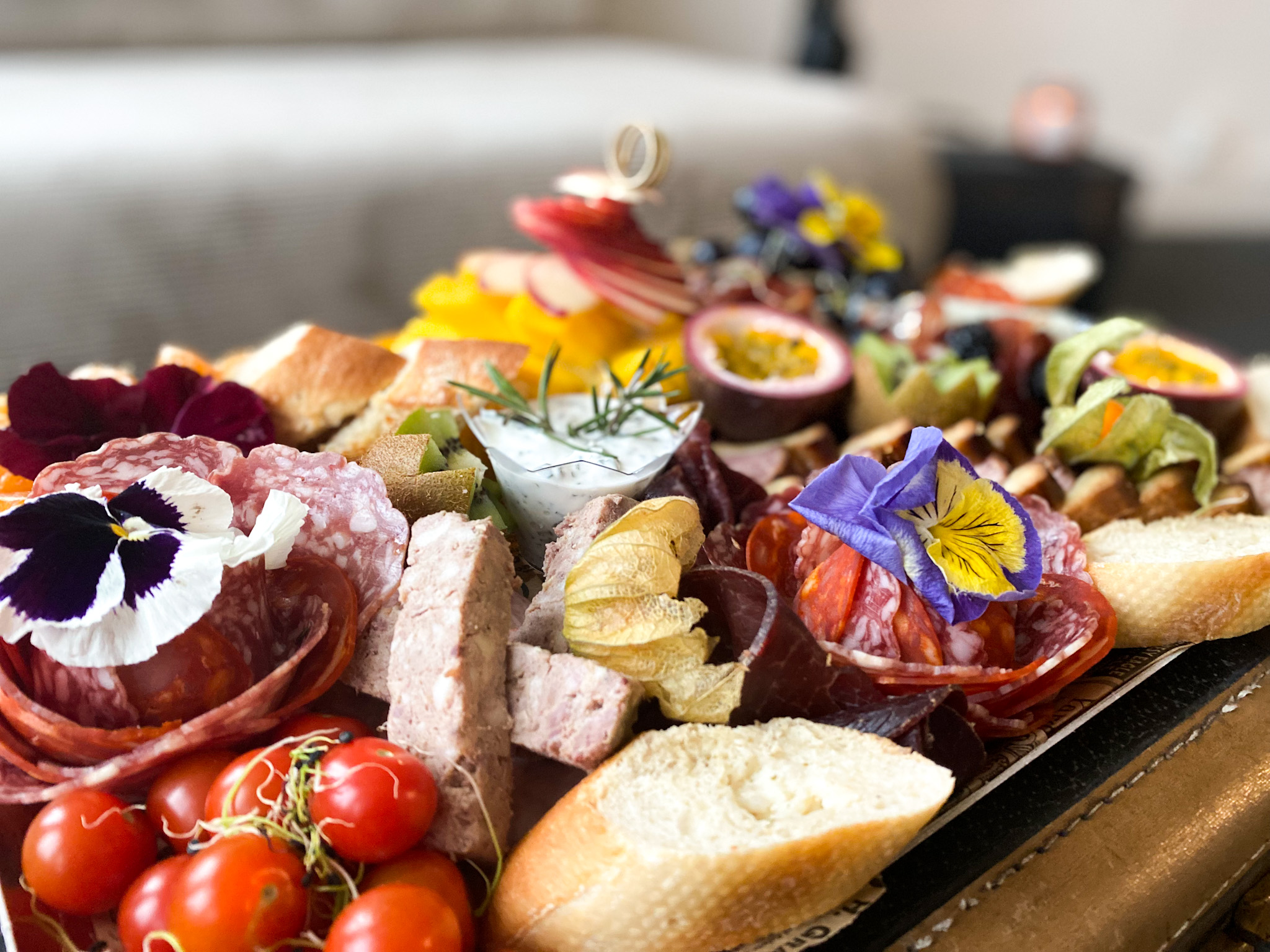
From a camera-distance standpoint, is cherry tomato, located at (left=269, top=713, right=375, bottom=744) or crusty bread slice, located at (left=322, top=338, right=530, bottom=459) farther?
crusty bread slice, located at (left=322, top=338, right=530, bottom=459)

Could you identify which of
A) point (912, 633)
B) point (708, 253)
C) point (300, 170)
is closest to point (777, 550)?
point (912, 633)

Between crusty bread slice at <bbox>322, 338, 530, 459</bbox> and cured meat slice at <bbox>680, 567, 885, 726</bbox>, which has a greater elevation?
crusty bread slice at <bbox>322, 338, 530, 459</bbox>

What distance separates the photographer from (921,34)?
4.52m

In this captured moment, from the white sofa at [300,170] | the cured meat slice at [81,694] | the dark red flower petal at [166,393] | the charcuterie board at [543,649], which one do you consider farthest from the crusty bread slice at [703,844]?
the white sofa at [300,170]

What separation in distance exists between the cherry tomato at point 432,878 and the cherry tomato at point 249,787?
0.29 feet

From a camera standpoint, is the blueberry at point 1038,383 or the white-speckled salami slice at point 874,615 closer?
the white-speckled salami slice at point 874,615

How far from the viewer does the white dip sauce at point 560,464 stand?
0.95 meters

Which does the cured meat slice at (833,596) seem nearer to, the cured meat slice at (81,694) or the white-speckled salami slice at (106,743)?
the white-speckled salami slice at (106,743)

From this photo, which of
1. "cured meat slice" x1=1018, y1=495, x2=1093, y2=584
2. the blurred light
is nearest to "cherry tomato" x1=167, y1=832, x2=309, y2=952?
"cured meat slice" x1=1018, y1=495, x2=1093, y2=584

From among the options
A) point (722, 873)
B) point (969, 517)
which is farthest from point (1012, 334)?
point (722, 873)

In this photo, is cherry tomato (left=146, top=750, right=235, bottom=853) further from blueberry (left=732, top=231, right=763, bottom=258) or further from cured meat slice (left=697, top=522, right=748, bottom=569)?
blueberry (left=732, top=231, right=763, bottom=258)

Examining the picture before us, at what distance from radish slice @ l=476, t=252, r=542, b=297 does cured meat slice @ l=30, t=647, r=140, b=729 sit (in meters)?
0.76

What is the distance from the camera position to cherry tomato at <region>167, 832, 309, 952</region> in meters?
0.60

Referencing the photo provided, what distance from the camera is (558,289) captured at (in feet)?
4.41
